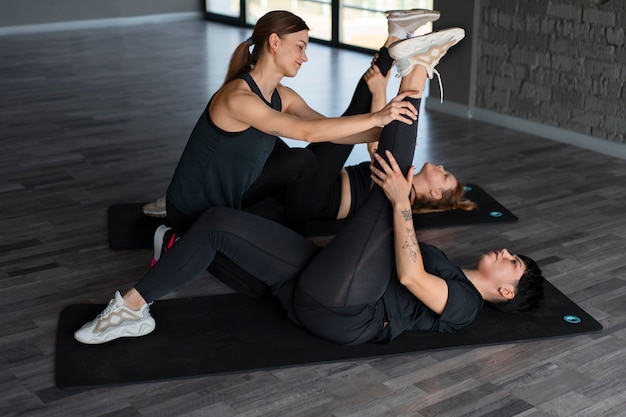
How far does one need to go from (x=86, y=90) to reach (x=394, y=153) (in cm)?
408

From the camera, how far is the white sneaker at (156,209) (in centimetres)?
341

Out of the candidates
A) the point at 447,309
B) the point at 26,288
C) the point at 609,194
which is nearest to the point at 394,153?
the point at 447,309

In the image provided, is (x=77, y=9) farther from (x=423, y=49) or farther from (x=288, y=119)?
(x=423, y=49)

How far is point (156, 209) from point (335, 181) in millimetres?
741

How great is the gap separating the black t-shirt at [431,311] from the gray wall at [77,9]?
690cm

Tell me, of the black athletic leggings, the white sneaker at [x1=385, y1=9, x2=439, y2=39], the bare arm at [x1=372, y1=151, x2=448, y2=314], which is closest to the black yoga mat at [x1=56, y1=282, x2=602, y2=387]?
the bare arm at [x1=372, y1=151, x2=448, y2=314]

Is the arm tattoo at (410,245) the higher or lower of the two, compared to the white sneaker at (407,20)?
lower

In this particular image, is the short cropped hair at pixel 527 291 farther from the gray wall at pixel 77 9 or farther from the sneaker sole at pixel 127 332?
the gray wall at pixel 77 9

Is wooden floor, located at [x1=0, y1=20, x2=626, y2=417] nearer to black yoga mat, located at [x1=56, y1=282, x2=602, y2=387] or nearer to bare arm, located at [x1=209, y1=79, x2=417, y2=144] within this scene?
black yoga mat, located at [x1=56, y1=282, x2=602, y2=387]

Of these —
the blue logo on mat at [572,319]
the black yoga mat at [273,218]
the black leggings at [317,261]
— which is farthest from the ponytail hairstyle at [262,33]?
the blue logo on mat at [572,319]

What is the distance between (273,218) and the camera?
10.4 ft

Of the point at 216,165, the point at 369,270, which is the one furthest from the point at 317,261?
the point at 216,165

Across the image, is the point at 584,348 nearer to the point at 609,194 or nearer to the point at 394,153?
the point at 394,153

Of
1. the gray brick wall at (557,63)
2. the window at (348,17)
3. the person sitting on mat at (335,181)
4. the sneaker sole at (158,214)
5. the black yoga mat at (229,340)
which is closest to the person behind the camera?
the black yoga mat at (229,340)
